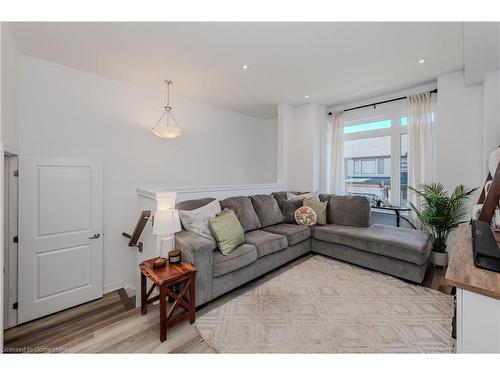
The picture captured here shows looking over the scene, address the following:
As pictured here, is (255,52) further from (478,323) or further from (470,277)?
(478,323)

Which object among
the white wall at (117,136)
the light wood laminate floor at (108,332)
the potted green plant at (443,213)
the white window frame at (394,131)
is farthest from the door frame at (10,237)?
the white window frame at (394,131)

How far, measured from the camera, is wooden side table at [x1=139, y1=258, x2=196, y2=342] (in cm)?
166

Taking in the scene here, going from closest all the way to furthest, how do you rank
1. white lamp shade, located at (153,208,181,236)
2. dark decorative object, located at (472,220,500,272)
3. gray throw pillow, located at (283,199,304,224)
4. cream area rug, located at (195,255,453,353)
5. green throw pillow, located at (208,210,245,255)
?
dark decorative object, located at (472,220,500,272), cream area rug, located at (195,255,453,353), white lamp shade, located at (153,208,181,236), green throw pillow, located at (208,210,245,255), gray throw pillow, located at (283,199,304,224)

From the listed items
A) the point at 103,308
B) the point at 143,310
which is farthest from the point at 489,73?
the point at 103,308

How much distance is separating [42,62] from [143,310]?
3129 mm

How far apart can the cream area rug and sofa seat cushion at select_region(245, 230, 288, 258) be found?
0.37 meters

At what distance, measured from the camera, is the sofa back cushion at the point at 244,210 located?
9.71 ft

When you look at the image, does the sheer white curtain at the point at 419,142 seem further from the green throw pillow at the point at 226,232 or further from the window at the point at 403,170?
the green throw pillow at the point at 226,232

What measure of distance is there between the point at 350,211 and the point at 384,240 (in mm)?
778

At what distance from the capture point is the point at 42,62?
249cm

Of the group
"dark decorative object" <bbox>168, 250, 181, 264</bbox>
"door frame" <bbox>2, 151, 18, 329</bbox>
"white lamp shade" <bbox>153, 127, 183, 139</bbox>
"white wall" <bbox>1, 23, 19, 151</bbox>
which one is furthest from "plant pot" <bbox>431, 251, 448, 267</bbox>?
"door frame" <bbox>2, 151, 18, 329</bbox>

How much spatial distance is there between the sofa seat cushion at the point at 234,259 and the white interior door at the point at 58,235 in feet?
6.10

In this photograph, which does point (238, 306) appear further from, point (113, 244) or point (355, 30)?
point (355, 30)

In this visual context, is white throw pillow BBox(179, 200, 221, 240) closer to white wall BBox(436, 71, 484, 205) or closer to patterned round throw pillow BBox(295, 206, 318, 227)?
patterned round throw pillow BBox(295, 206, 318, 227)
